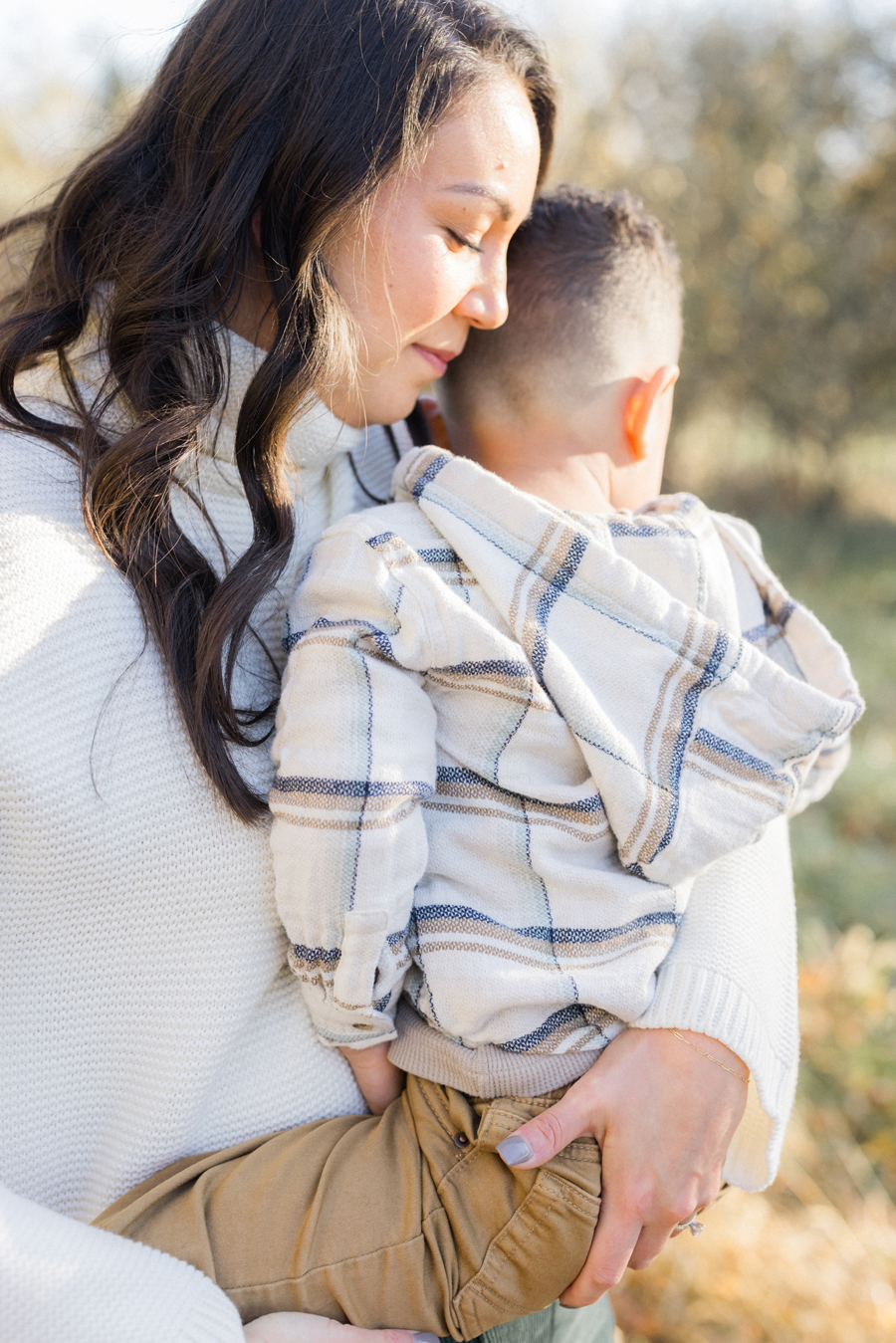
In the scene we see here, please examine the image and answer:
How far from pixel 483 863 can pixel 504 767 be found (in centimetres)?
12

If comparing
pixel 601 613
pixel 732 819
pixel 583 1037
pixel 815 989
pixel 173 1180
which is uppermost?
pixel 601 613

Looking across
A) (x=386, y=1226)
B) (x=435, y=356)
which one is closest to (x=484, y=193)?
(x=435, y=356)

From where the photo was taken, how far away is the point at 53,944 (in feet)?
3.75

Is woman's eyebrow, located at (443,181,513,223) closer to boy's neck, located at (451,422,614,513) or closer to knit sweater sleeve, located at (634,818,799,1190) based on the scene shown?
boy's neck, located at (451,422,614,513)

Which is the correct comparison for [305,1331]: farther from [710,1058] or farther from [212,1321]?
[710,1058]

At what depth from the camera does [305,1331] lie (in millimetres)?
1119

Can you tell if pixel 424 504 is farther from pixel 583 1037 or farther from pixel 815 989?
pixel 815 989

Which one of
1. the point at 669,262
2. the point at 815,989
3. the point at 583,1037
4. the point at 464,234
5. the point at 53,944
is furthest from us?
the point at 815,989

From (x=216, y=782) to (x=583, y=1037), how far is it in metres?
0.55

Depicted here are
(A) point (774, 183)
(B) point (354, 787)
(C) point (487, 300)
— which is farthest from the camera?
(A) point (774, 183)

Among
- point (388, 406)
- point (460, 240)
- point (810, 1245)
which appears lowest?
point (810, 1245)

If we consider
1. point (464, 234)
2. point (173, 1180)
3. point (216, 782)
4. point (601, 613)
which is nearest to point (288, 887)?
point (216, 782)

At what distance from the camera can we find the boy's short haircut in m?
1.66

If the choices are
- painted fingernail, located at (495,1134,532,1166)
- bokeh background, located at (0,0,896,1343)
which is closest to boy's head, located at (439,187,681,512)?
painted fingernail, located at (495,1134,532,1166)
